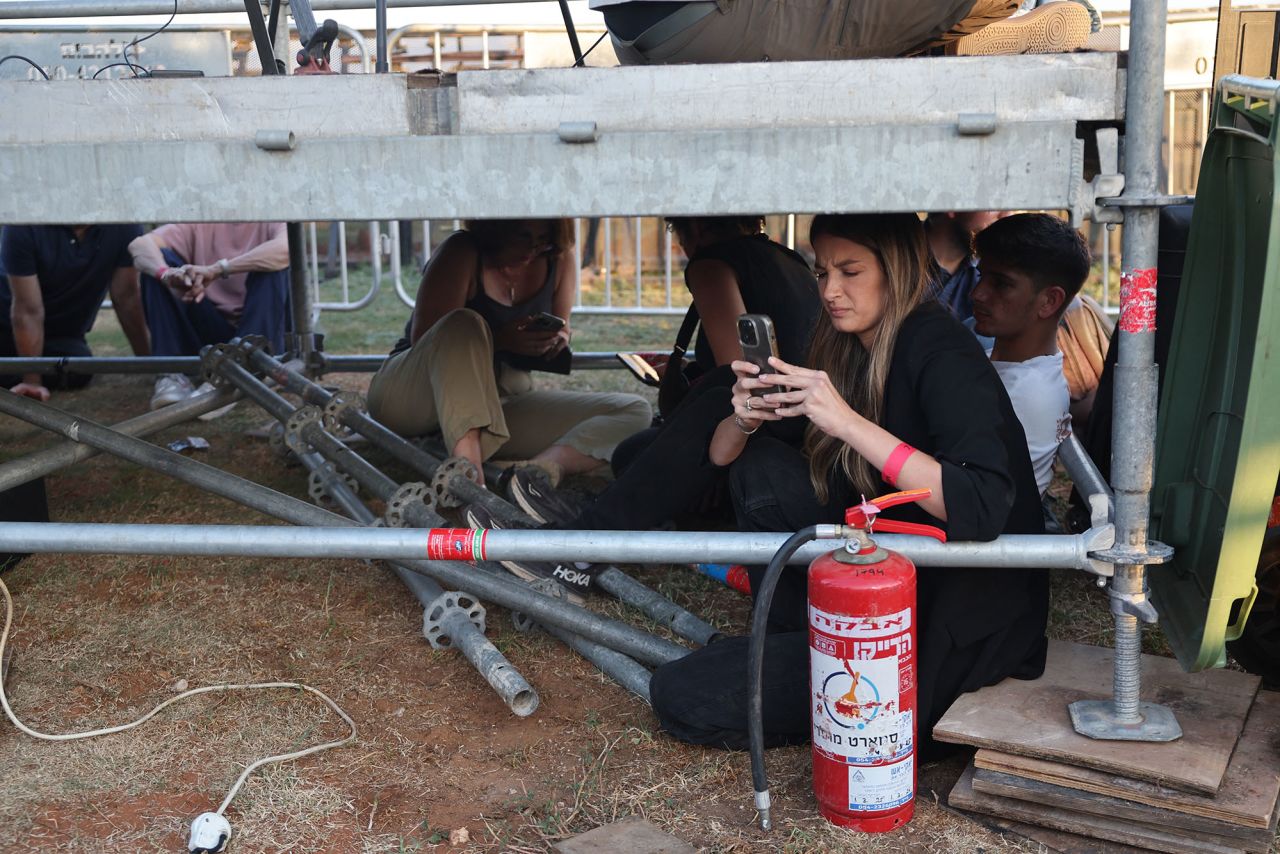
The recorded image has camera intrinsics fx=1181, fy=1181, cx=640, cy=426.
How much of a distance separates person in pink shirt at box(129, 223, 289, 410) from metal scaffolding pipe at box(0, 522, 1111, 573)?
3674 millimetres

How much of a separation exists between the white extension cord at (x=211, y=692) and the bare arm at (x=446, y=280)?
5.98 ft

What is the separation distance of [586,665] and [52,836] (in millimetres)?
1238

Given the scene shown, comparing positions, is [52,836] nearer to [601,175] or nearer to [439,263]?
[601,175]

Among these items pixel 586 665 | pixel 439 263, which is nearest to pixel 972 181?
pixel 586 665

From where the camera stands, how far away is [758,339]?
2.29 m

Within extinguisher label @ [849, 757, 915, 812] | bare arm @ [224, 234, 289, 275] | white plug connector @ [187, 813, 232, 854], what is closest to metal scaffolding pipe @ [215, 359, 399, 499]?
white plug connector @ [187, 813, 232, 854]

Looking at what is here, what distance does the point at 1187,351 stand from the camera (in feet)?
7.66

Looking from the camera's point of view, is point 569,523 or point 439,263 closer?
point 569,523

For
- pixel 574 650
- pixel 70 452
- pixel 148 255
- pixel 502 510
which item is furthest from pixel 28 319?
pixel 574 650

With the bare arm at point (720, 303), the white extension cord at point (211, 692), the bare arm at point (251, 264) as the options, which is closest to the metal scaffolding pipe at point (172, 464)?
the white extension cord at point (211, 692)

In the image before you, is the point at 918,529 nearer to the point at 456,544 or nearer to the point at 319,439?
the point at 456,544

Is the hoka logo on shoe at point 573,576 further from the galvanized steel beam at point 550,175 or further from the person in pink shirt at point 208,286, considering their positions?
the person in pink shirt at point 208,286

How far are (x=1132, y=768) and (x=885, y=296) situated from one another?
1.01m

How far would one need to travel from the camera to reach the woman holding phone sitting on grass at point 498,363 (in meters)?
4.04
